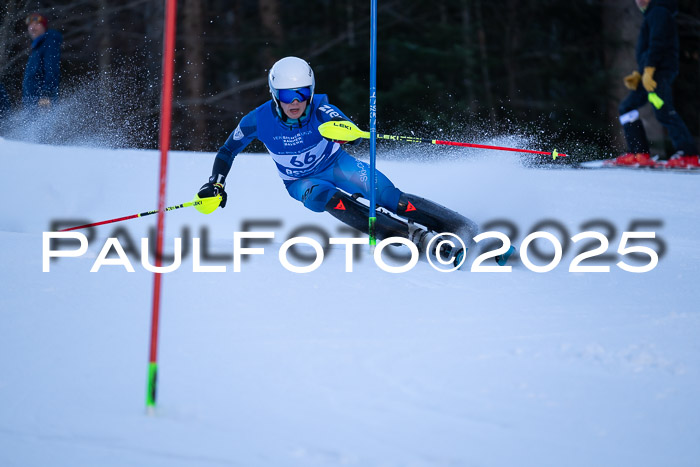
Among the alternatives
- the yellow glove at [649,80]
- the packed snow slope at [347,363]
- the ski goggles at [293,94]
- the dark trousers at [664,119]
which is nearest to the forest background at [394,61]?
the dark trousers at [664,119]

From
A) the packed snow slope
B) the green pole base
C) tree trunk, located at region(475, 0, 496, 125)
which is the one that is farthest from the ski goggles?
tree trunk, located at region(475, 0, 496, 125)

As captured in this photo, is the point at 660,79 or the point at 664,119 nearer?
the point at 664,119

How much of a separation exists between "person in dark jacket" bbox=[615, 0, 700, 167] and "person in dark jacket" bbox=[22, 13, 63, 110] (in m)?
5.33

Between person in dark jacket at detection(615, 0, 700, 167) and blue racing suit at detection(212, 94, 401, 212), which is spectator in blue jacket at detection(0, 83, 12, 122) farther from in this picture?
person in dark jacket at detection(615, 0, 700, 167)

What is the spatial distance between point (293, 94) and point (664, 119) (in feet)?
13.4

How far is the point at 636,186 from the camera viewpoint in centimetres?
700

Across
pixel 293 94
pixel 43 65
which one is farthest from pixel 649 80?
pixel 43 65

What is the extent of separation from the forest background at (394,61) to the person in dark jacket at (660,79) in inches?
174

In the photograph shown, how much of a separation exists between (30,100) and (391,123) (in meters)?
6.22

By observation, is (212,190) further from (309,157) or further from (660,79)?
(660,79)

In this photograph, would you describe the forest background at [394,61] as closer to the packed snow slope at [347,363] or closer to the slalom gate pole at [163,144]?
the packed snow slope at [347,363]

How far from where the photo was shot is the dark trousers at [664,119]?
24.2ft

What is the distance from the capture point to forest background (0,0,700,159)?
13.4 m

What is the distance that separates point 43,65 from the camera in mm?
7945
